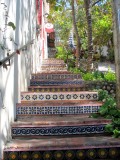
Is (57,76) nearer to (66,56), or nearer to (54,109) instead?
(54,109)

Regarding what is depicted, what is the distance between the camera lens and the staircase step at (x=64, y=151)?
11.8 feet

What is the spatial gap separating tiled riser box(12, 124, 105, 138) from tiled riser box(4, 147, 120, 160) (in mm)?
560

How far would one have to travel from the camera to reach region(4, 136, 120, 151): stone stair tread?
3.62m

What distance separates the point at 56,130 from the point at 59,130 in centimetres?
4

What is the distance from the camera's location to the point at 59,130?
4168 millimetres

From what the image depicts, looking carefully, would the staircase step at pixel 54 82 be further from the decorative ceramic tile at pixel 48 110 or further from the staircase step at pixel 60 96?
the decorative ceramic tile at pixel 48 110

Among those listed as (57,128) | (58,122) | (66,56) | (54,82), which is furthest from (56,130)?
(66,56)

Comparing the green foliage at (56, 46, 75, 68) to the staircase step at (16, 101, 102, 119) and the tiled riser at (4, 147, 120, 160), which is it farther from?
the tiled riser at (4, 147, 120, 160)

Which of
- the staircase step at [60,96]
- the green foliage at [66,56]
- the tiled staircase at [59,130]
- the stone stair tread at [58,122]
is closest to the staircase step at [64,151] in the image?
the tiled staircase at [59,130]

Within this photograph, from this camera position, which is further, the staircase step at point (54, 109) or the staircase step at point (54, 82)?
the staircase step at point (54, 82)

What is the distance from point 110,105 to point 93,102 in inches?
15.8

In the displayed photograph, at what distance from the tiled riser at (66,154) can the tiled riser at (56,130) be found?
0.56 metres

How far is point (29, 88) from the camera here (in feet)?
20.3

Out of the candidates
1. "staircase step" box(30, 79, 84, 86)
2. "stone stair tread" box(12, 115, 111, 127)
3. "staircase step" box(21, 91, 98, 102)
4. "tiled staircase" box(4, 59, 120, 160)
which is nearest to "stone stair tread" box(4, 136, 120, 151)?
"tiled staircase" box(4, 59, 120, 160)
